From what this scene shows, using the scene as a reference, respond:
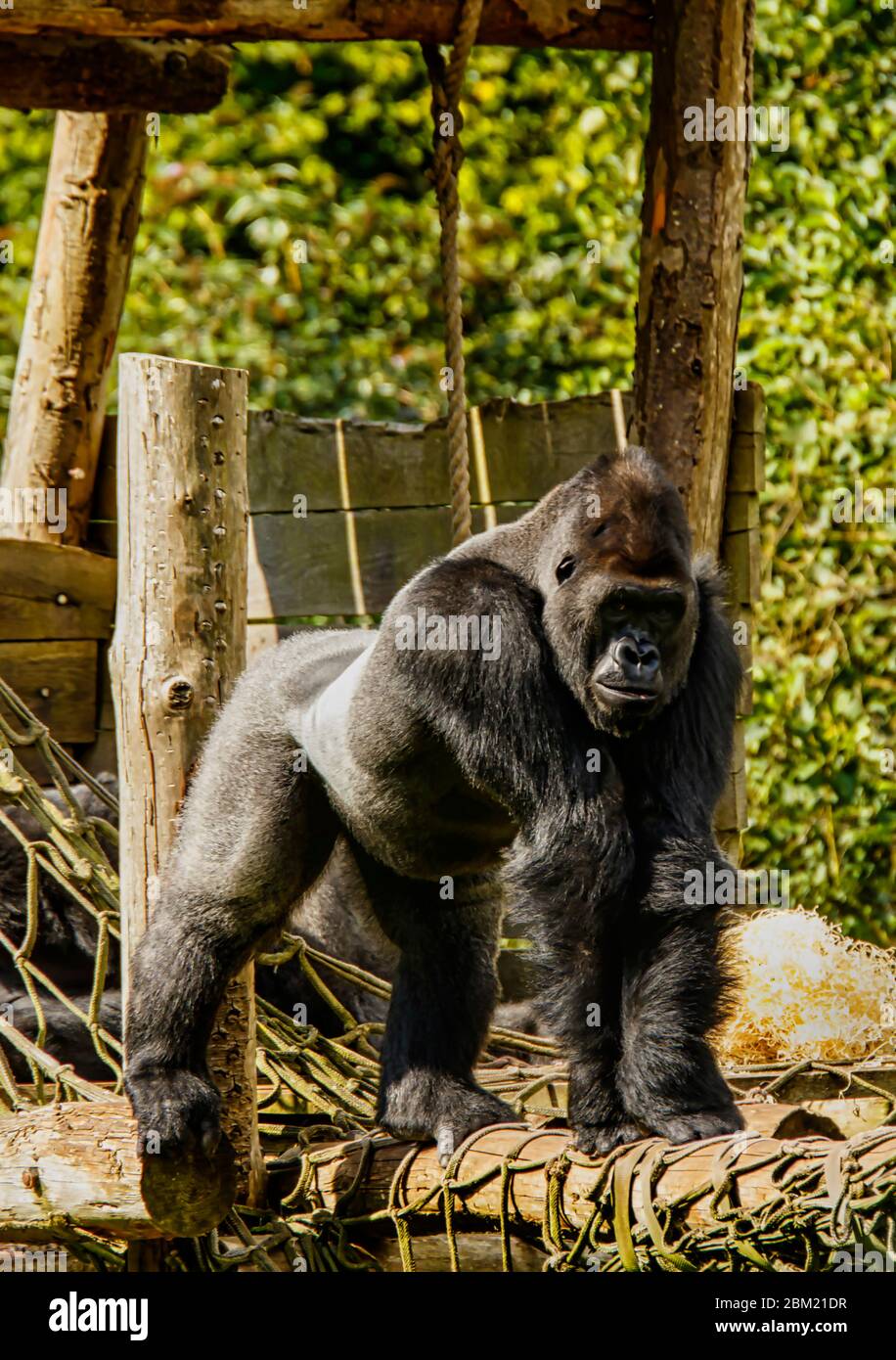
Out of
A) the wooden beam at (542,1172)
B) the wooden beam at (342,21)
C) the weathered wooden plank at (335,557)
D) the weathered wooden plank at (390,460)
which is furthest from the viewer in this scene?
the weathered wooden plank at (335,557)

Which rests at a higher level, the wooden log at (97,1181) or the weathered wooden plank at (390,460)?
the weathered wooden plank at (390,460)

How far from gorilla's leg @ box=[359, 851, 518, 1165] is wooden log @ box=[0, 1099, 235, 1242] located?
55cm

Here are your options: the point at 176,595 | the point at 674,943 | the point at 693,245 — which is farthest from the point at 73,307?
Answer: the point at 674,943

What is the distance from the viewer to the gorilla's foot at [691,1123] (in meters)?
3.55

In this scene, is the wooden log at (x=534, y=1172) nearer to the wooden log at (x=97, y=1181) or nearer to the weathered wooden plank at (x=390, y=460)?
the wooden log at (x=97, y=1181)

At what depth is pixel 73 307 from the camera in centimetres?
657

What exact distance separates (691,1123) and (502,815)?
908mm

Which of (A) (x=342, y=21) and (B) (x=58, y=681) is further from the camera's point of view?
(B) (x=58, y=681)

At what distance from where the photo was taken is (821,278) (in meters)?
8.38

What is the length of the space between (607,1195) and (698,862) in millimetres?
710

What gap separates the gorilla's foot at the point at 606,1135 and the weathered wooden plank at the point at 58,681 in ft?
11.3

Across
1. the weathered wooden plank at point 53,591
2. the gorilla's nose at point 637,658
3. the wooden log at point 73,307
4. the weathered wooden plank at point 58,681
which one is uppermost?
the wooden log at point 73,307

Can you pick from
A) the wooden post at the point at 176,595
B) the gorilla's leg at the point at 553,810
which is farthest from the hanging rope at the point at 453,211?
the gorilla's leg at the point at 553,810

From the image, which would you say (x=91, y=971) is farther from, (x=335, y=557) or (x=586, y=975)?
(x=586, y=975)
